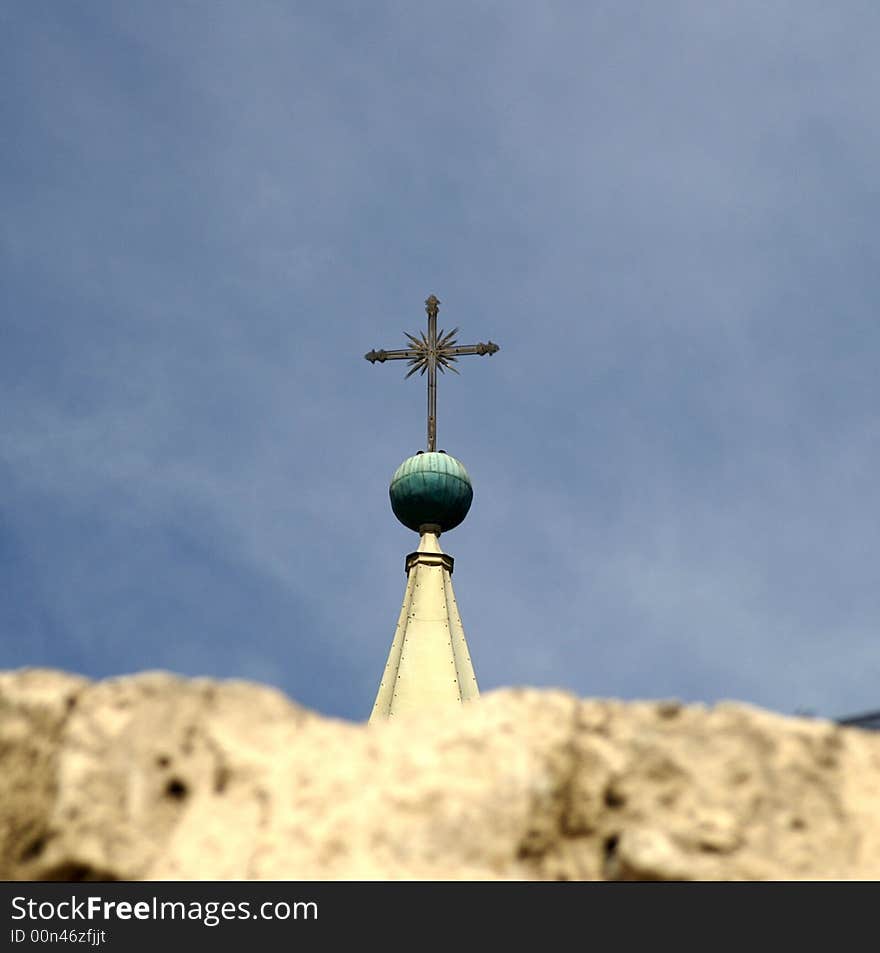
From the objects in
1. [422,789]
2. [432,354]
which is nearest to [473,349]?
[432,354]

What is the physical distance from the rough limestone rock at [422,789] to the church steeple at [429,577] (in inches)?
565

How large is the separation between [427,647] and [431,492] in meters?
2.69

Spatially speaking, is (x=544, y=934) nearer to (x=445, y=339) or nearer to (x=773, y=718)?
(x=773, y=718)

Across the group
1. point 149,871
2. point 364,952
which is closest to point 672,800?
point 364,952

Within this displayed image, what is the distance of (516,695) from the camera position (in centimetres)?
652

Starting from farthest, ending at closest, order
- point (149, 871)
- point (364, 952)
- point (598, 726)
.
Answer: point (598, 726) → point (149, 871) → point (364, 952)

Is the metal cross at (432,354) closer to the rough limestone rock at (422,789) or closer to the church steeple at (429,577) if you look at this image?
the church steeple at (429,577)

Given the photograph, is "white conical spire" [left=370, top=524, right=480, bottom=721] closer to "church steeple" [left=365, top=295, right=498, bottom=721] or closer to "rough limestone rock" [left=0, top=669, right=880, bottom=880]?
"church steeple" [left=365, top=295, right=498, bottom=721]

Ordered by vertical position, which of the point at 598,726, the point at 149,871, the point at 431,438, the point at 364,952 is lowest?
the point at 364,952

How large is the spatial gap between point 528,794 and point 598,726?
526 millimetres

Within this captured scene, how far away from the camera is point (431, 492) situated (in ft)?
75.4

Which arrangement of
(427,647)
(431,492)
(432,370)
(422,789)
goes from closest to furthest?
(422,789) → (427,647) → (431,492) → (432,370)

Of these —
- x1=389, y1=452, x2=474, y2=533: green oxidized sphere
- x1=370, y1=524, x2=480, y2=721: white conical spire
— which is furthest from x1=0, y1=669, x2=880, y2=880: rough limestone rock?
x1=389, y1=452, x2=474, y2=533: green oxidized sphere

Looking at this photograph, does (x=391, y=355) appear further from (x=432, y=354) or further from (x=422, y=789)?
(x=422, y=789)
